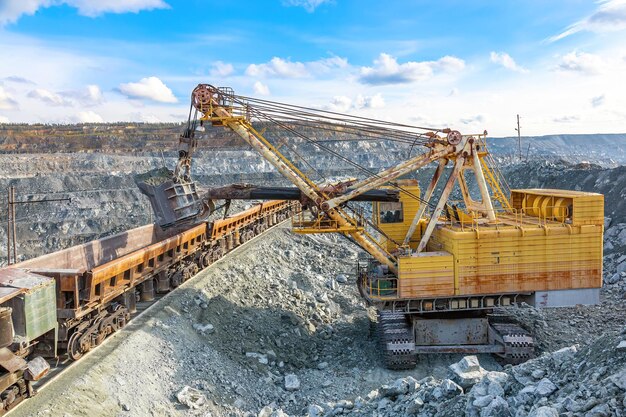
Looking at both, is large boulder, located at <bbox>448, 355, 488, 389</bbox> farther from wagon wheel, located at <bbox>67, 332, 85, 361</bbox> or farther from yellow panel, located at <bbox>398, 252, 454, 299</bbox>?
wagon wheel, located at <bbox>67, 332, 85, 361</bbox>

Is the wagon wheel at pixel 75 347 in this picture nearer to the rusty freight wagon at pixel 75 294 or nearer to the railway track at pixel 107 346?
the rusty freight wagon at pixel 75 294

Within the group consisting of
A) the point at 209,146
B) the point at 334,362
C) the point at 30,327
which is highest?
the point at 209,146

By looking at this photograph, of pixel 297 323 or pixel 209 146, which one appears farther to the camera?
pixel 209 146

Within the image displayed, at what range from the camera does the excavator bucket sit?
463 inches

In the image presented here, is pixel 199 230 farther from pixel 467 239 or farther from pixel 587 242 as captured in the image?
pixel 587 242

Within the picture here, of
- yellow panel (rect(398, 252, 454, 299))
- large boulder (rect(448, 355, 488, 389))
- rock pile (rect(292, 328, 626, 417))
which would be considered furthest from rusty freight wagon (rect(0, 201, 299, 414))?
large boulder (rect(448, 355, 488, 389))

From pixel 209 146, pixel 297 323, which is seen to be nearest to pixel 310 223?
pixel 297 323

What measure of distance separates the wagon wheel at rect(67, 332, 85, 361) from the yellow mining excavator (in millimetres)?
4156

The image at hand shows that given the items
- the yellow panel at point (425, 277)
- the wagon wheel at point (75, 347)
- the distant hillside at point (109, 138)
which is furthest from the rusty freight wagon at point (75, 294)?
the distant hillside at point (109, 138)

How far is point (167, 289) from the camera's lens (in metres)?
12.7

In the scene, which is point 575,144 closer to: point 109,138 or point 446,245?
point 109,138

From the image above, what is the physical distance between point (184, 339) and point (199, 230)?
16.8 ft

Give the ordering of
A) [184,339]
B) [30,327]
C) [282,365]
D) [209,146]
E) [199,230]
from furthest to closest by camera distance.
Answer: [209,146] → [199,230] → [282,365] → [184,339] → [30,327]

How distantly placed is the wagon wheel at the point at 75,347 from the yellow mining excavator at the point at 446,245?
416 centimetres
